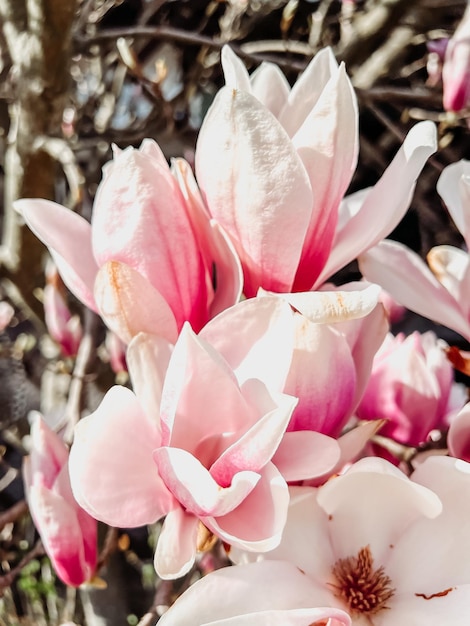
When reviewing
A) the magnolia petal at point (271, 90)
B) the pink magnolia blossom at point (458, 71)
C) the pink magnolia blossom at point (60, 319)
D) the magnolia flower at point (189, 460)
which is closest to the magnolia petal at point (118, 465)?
the magnolia flower at point (189, 460)

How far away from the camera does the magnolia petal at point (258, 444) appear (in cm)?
26

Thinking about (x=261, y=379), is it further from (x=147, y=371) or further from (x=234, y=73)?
(x=234, y=73)

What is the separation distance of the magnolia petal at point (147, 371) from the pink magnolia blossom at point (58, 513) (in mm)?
129

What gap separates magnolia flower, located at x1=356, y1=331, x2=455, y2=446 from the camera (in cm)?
43

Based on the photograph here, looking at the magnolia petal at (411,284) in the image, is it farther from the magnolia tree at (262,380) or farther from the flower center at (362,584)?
the flower center at (362,584)

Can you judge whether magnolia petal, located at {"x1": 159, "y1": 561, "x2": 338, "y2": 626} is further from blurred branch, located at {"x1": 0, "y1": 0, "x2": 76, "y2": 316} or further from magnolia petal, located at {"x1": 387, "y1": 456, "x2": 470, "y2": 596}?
blurred branch, located at {"x1": 0, "y1": 0, "x2": 76, "y2": 316}

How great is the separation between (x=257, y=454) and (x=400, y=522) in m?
0.11

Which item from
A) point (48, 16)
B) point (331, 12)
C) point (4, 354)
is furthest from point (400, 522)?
point (331, 12)

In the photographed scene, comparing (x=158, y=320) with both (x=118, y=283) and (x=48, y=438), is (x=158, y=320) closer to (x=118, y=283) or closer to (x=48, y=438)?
(x=118, y=283)

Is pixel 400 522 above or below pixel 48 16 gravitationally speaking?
below

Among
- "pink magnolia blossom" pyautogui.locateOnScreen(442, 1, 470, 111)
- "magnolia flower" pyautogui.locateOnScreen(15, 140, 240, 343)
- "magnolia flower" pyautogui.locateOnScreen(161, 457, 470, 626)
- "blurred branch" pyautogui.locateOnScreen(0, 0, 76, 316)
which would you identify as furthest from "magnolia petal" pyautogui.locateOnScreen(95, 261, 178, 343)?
"pink magnolia blossom" pyautogui.locateOnScreen(442, 1, 470, 111)

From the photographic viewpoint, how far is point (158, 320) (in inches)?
12.9

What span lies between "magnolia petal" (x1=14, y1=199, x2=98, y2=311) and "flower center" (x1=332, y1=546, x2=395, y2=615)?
0.67 feet

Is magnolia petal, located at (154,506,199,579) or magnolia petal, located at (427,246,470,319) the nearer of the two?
magnolia petal, located at (154,506,199,579)
